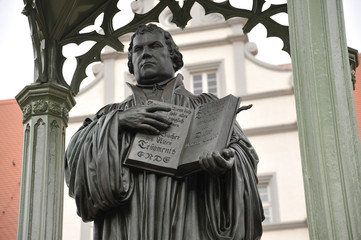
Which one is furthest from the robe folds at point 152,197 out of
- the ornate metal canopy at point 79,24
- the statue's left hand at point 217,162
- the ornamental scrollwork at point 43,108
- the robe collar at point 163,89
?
the ornate metal canopy at point 79,24

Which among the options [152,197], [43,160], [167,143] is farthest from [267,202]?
[152,197]

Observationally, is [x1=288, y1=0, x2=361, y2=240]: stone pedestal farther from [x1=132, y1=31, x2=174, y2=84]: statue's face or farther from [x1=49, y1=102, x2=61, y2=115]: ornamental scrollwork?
[x1=49, y1=102, x2=61, y2=115]: ornamental scrollwork

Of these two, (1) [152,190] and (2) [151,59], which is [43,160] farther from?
(1) [152,190]

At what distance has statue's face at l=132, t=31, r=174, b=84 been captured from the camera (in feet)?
22.6

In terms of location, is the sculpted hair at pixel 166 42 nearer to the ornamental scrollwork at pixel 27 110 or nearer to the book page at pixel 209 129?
the book page at pixel 209 129

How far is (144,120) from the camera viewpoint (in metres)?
6.38

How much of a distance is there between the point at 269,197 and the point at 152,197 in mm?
17629

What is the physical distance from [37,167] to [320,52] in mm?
3037

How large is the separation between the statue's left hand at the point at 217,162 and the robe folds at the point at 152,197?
15 cm

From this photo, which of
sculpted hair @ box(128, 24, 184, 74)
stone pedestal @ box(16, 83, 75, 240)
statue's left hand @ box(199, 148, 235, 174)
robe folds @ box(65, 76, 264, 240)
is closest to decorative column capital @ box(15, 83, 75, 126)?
stone pedestal @ box(16, 83, 75, 240)

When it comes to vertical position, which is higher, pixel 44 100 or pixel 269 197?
pixel 269 197

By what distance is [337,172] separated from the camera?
6215 mm

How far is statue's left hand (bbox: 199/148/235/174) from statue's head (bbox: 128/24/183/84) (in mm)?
1025

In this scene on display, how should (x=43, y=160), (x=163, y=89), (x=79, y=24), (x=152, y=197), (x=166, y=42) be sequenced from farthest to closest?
(x=79, y=24) < (x=43, y=160) < (x=166, y=42) < (x=163, y=89) < (x=152, y=197)
